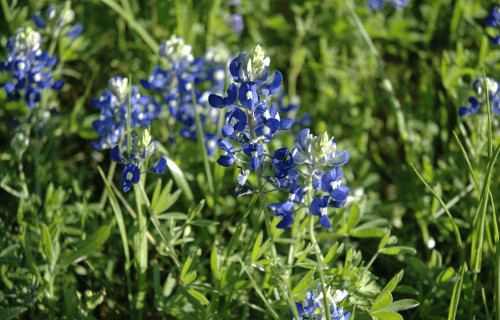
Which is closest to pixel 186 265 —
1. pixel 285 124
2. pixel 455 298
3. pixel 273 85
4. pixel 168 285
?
pixel 168 285

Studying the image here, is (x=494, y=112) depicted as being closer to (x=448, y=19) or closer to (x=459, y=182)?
(x=459, y=182)

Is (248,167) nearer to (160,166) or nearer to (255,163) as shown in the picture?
(160,166)

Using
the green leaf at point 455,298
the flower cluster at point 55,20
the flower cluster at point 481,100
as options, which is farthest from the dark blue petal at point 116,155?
the flower cluster at point 481,100

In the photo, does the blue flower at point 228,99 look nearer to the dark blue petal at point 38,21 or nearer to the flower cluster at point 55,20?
the flower cluster at point 55,20

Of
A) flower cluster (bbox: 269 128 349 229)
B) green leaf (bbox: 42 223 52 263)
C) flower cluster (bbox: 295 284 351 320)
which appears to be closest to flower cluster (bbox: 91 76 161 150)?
green leaf (bbox: 42 223 52 263)

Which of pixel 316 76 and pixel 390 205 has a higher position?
pixel 316 76

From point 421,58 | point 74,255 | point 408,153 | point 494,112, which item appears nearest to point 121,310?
point 74,255

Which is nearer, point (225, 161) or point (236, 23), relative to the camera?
point (225, 161)
